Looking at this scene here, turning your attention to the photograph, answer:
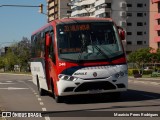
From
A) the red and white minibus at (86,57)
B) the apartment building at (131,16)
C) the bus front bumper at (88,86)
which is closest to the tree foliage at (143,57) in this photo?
the apartment building at (131,16)

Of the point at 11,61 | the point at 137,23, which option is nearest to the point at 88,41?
the point at 137,23

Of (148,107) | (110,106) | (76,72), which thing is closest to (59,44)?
(76,72)

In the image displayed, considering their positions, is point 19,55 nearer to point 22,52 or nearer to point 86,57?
point 22,52

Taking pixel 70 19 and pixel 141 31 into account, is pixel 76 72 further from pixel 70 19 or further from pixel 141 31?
pixel 141 31

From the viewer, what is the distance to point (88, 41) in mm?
18219

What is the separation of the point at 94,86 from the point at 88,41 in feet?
5.56

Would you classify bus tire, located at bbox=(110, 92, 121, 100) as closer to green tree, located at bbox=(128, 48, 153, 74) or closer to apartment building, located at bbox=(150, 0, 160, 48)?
green tree, located at bbox=(128, 48, 153, 74)

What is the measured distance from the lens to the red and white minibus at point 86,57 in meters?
17.6

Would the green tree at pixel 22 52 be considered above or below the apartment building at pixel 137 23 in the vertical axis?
below

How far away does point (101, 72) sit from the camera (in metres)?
17.7

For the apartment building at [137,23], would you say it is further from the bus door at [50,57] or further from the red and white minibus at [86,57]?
the red and white minibus at [86,57]

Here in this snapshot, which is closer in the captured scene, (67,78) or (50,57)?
(67,78)

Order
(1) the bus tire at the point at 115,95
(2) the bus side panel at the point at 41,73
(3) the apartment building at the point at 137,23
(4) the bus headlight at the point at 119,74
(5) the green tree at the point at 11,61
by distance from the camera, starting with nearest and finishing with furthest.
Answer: (4) the bus headlight at the point at 119,74 → (1) the bus tire at the point at 115,95 → (2) the bus side panel at the point at 41,73 → (3) the apartment building at the point at 137,23 → (5) the green tree at the point at 11,61

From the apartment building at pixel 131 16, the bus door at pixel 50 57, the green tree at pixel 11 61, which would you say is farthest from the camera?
the green tree at pixel 11 61
